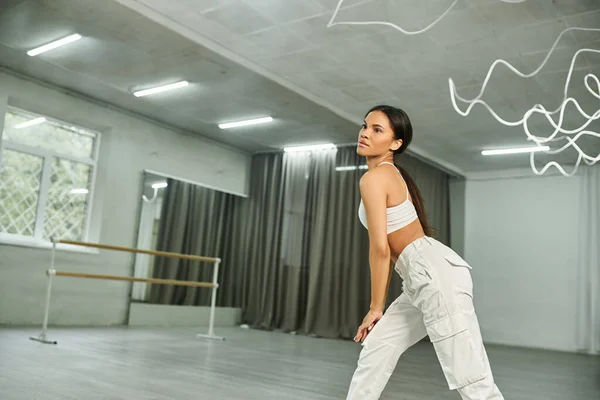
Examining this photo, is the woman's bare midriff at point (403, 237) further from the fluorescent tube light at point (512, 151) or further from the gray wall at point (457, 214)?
the gray wall at point (457, 214)

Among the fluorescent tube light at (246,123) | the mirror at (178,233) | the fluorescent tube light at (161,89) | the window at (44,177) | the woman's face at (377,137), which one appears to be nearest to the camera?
the woman's face at (377,137)

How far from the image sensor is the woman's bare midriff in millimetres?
1617

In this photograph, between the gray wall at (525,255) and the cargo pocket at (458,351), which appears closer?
the cargo pocket at (458,351)

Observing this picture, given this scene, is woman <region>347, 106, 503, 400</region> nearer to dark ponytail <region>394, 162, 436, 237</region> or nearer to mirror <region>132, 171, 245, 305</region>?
dark ponytail <region>394, 162, 436, 237</region>

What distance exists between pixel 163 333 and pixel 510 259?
526cm

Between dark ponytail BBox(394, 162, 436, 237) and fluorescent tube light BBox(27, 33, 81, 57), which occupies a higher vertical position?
fluorescent tube light BBox(27, 33, 81, 57)

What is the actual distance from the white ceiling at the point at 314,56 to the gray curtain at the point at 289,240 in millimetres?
1234

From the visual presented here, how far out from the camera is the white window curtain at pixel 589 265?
25.2 ft

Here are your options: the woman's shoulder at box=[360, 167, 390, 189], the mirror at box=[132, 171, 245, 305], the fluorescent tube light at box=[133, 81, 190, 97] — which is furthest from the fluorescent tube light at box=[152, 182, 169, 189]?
the woman's shoulder at box=[360, 167, 390, 189]

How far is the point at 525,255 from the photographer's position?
8398 millimetres

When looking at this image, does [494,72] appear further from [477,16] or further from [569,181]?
[569,181]

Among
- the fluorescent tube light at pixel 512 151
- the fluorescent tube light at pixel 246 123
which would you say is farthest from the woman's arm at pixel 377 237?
the fluorescent tube light at pixel 512 151

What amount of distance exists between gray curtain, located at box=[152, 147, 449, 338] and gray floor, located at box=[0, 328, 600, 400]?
58.0 inches

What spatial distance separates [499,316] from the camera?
8.47m
